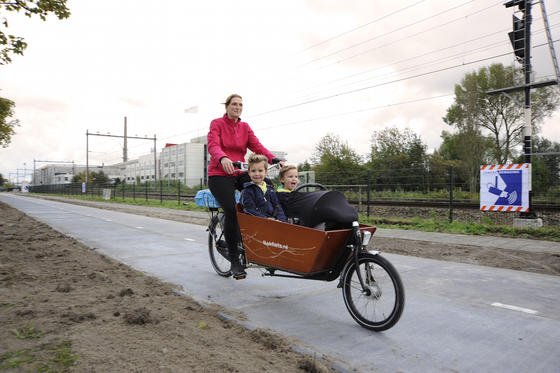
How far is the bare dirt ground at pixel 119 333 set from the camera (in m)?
2.25

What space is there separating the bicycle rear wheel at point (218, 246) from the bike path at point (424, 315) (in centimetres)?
14

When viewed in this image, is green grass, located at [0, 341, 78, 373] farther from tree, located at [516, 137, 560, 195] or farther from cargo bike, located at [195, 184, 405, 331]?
tree, located at [516, 137, 560, 195]

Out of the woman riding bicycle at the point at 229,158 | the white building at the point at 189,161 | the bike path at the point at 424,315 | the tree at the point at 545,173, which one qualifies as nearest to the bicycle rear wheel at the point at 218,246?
the bike path at the point at 424,315

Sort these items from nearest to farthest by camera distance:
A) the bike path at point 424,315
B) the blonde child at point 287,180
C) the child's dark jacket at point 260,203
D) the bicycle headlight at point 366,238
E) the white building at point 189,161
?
1. the bike path at point 424,315
2. the bicycle headlight at point 366,238
3. the child's dark jacket at point 260,203
4. the blonde child at point 287,180
5. the white building at point 189,161

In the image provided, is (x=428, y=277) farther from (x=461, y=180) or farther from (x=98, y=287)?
(x=461, y=180)

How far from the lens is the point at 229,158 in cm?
415

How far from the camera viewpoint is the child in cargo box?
3.77 metres

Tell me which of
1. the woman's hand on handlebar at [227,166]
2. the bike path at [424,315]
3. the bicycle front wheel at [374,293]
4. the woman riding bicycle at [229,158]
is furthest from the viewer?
the woman riding bicycle at [229,158]

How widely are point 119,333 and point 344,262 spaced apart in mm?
1757

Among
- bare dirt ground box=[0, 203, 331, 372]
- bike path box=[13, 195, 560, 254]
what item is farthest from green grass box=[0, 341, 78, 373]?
bike path box=[13, 195, 560, 254]

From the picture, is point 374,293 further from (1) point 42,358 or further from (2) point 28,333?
(2) point 28,333

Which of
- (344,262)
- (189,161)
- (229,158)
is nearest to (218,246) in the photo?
(229,158)

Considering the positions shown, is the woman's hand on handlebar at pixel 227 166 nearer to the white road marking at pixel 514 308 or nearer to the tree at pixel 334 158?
the white road marking at pixel 514 308

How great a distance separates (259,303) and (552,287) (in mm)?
3196
